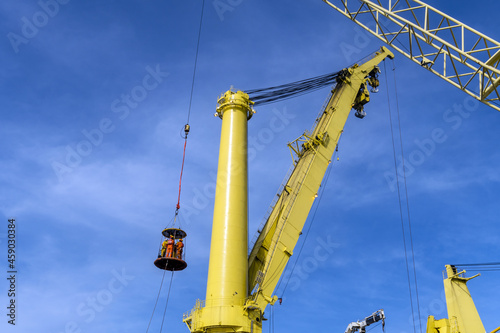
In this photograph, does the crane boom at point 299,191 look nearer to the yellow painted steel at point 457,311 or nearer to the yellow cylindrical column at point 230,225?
the yellow cylindrical column at point 230,225

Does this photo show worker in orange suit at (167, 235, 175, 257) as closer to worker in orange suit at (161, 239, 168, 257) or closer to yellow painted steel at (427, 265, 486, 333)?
worker in orange suit at (161, 239, 168, 257)

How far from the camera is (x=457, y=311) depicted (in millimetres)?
24547

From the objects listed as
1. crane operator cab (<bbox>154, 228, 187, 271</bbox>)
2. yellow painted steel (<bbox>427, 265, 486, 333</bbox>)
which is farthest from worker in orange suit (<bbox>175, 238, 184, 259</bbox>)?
yellow painted steel (<bbox>427, 265, 486, 333</bbox>)

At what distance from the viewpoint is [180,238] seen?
21.2 m

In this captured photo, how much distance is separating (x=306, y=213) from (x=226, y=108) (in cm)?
716

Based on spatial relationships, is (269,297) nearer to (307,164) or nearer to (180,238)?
(180,238)

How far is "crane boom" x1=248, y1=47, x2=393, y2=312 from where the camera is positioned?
22469 mm

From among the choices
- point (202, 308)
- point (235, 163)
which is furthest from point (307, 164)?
point (202, 308)

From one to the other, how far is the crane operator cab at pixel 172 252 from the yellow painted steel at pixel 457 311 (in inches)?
510

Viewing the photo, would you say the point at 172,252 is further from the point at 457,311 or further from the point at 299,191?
the point at 457,311

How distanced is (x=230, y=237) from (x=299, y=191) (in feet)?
16.2

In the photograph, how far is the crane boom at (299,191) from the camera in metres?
22.5

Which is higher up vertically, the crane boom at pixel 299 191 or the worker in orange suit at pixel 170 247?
the crane boom at pixel 299 191

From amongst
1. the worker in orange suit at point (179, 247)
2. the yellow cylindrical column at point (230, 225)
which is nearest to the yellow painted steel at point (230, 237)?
the yellow cylindrical column at point (230, 225)
